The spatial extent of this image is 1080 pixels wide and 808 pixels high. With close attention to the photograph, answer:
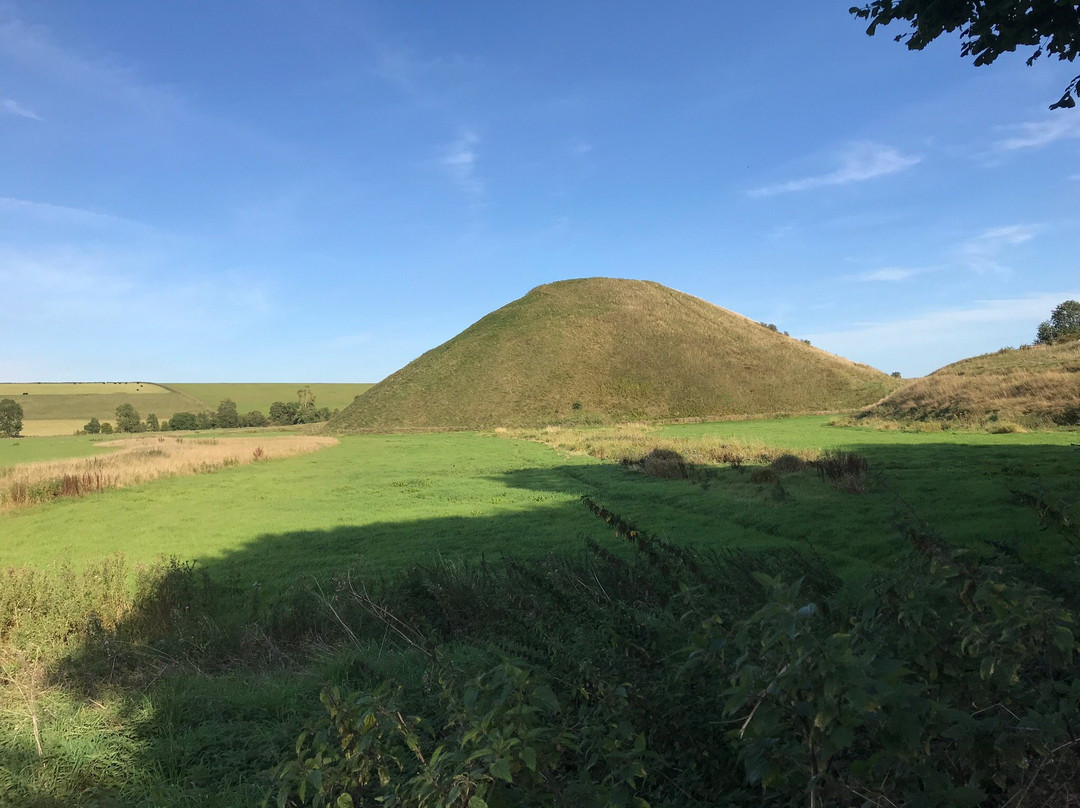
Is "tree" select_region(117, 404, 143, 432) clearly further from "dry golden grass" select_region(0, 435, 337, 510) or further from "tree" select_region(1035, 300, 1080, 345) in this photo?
"tree" select_region(1035, 300, 1080, 345)

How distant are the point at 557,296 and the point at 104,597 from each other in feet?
380

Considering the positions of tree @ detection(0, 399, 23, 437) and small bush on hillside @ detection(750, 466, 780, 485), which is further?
tree @ detection(0, 399, 23, 437)

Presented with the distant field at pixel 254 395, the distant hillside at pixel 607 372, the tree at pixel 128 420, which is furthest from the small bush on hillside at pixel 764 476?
the distant field at pixel 254 395

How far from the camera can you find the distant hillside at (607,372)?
8819cm

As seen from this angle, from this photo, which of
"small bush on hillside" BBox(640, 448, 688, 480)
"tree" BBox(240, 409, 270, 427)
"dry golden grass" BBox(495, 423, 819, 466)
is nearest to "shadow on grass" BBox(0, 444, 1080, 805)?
"small bush on hillside" BBox(640, 448, 688, 480)

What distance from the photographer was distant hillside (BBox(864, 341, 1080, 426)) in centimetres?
3231

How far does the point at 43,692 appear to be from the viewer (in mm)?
6379

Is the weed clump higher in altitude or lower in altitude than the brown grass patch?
lower

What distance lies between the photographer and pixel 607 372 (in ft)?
317

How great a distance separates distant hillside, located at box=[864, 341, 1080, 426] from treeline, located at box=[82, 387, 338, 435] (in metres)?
89.9

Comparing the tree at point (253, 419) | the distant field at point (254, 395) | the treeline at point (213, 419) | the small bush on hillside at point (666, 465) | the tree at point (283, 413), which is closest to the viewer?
the small bush on hillside at point (666, 465)

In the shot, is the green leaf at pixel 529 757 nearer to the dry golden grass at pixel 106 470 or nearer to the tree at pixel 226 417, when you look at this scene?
the dry golden grass at pixel 106 470

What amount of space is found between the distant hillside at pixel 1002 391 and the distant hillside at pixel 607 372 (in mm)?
34221

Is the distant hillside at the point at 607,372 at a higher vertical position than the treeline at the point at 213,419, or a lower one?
higher
